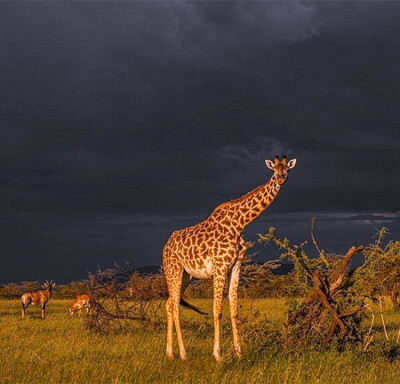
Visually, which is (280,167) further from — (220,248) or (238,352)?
(238,352)

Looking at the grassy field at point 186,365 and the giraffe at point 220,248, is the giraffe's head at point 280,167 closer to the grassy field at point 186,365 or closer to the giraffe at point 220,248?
the giraffe at point 220,248

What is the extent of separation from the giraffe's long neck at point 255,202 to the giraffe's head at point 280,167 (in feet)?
0.62

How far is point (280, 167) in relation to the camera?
32.8 ft

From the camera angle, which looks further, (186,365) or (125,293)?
(125,293)

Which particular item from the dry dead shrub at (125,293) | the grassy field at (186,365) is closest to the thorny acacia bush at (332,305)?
the grassy field at (186,365)

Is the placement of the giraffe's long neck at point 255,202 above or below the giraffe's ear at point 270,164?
below

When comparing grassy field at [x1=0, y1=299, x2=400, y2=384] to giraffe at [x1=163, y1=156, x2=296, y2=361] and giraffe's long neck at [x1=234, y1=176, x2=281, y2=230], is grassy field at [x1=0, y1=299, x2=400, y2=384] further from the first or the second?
giraffe's long neck at [x1=234, y1=176, x2=281, y2=230]

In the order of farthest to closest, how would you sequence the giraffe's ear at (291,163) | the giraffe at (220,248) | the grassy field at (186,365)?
the giraffe at (220,248) → the giraffe's ear at (291,163) → the grassy field at (186,365)

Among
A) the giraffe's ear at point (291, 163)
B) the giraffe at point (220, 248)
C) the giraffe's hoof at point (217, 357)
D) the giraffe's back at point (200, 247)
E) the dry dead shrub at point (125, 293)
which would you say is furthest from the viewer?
the dry dead shrub at point (125, 293)

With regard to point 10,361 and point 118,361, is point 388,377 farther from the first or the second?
point 10,361

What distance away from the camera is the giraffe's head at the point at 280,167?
1000 centimetres

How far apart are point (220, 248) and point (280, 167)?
5.89ft

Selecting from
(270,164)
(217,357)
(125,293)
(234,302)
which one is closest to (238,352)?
(217,357)

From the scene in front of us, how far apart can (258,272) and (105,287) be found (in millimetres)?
5448
